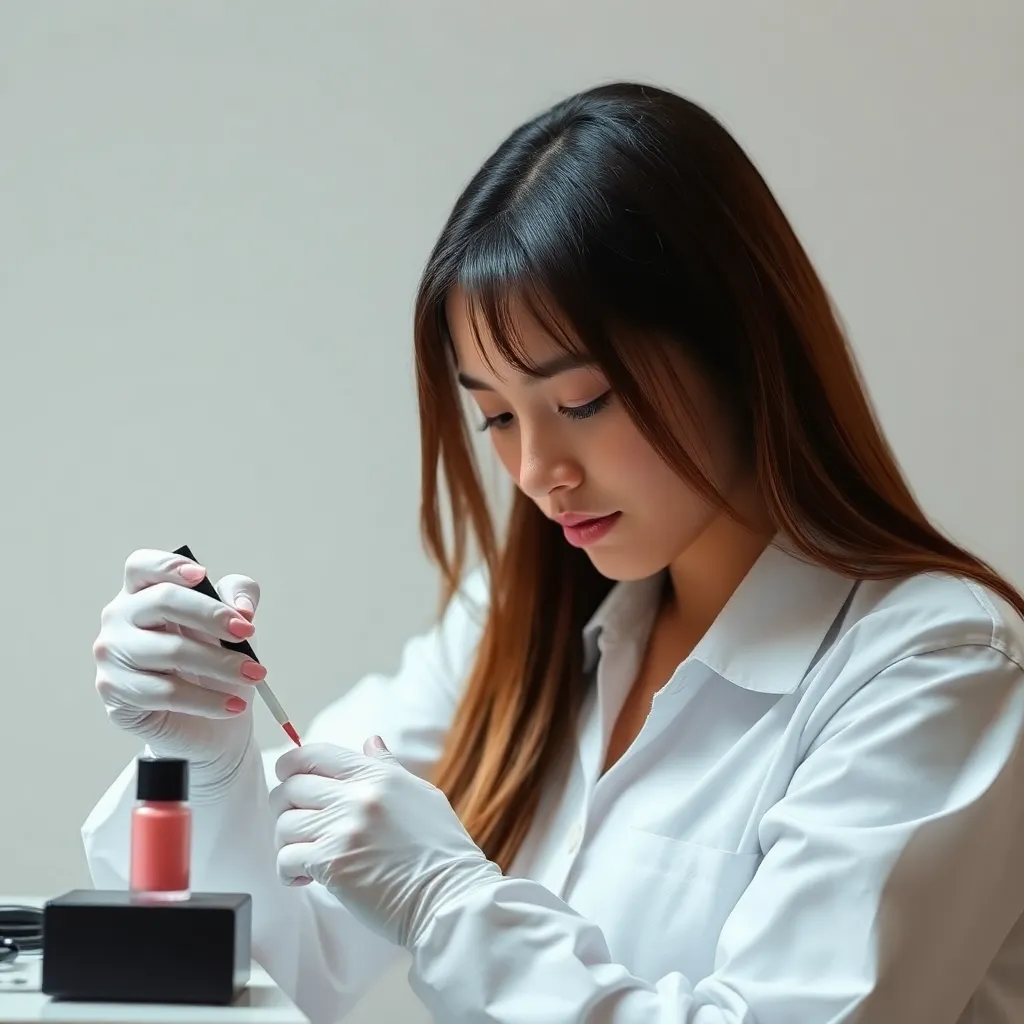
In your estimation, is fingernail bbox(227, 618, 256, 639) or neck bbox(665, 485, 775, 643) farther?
neck bbox(665, 485, 775, 643)

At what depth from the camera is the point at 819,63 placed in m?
1.54

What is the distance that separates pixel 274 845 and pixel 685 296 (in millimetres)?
563

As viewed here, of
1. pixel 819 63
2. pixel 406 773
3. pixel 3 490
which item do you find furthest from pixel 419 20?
pixel 406 773

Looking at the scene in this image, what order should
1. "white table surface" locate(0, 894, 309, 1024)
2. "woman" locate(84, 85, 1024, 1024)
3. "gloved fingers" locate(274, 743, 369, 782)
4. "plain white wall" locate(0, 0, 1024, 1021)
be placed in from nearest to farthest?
"white table surface" locate(0, 894, 309, 1024) → "woman" locate(84, 85, 1024, 1024) → "gloved fingers" locate(274, 743, 369, 782) → "plain white wall" locate(0, 0, 1024, 1021)

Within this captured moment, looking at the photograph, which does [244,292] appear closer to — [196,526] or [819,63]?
[196,526]

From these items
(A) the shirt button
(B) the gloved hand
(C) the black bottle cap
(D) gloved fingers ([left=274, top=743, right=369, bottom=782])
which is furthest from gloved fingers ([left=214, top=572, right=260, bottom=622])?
(A) the shirt button

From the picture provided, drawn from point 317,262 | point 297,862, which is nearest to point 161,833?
point 297,862

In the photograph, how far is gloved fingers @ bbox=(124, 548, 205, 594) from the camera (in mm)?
965

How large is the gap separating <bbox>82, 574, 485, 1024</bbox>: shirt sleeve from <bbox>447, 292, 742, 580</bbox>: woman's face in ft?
0.97

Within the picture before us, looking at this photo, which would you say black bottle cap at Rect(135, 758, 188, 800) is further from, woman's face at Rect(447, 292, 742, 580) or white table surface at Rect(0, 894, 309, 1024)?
woman's face at Rect(447, 292, 742, 580)

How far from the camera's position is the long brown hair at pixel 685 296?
100 cm

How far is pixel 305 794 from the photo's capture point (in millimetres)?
965

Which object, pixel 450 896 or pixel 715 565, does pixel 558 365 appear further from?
pixel 450 896

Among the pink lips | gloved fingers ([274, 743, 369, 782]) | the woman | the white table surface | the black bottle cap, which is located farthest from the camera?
the pink lips
